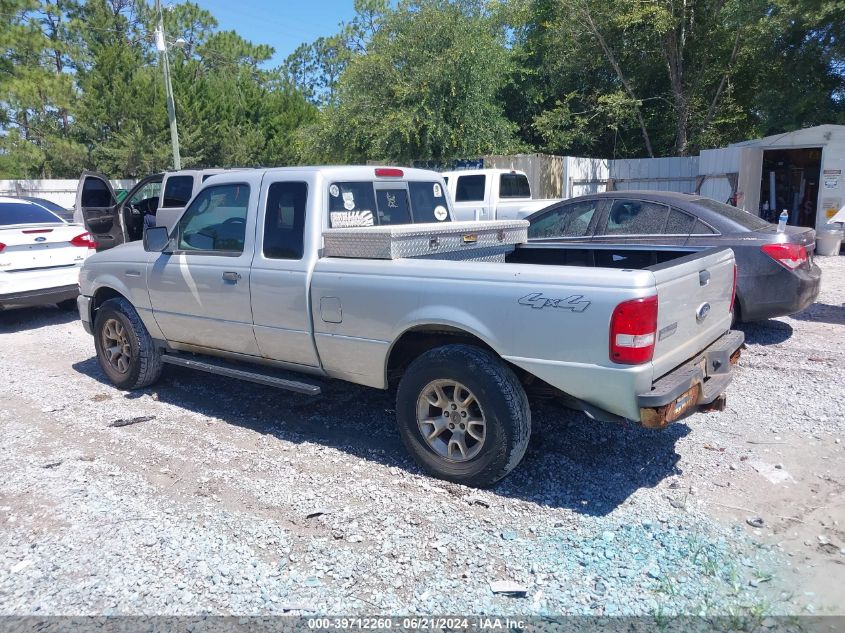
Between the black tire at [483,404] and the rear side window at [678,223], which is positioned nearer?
the black tire at [483,404]

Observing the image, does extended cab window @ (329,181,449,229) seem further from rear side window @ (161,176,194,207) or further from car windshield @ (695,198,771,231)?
rear side window @ (161,176,194,207)

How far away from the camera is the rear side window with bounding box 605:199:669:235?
23.8 feet

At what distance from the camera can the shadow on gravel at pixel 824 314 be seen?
822 cm

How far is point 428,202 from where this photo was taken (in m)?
5.71

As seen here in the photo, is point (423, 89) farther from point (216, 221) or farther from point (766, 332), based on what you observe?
point (216, 221)

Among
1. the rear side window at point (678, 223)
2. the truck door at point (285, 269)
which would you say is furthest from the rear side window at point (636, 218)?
the truck door at point (285, 269)

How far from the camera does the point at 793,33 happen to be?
54.3ft

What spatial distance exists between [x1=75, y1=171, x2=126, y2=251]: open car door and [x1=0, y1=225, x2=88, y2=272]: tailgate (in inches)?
114

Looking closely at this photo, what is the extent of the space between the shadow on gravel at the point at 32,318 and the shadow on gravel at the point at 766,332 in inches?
347

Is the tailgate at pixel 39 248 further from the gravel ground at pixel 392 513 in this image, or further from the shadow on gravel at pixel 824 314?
the shadow on gravel at pixel 824 314

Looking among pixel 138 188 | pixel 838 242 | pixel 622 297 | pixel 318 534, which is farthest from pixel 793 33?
pixel 318 534

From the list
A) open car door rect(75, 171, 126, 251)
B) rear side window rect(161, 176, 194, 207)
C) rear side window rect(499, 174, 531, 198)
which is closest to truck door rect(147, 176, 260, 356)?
Answer: rear side window rect(161, 176, 194, 207)

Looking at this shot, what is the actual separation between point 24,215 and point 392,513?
8.42 meters

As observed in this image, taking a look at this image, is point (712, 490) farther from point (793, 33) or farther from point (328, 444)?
point (793, 33)
